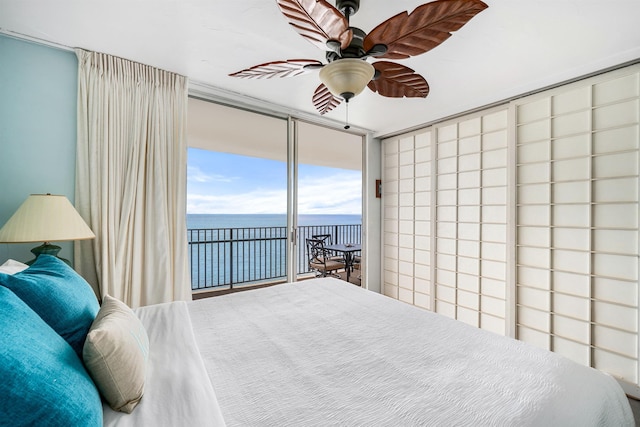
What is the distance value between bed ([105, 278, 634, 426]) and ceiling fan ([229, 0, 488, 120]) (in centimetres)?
125

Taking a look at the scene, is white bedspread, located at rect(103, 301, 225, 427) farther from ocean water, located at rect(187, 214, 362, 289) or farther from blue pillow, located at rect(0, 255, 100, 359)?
ocean water, located at rect(187, 214, 362, 289)

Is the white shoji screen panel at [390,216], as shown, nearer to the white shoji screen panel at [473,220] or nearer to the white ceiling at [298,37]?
the white shoji screen panel at [473,220]

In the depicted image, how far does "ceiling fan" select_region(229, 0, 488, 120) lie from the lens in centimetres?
111

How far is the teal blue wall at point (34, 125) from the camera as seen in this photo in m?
1.84

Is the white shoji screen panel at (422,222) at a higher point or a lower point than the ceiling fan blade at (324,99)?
lower

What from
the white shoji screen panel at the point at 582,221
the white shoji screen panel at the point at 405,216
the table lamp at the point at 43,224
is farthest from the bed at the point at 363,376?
the white shoji screen panel at the point at 405,216

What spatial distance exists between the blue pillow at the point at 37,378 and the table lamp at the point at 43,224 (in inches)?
44.6

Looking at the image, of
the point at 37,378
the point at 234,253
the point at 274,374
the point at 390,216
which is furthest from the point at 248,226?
the point at 37,378

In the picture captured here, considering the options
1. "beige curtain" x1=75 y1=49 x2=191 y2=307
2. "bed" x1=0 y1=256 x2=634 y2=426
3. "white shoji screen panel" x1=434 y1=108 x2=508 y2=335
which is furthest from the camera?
"white shoji screen panel" x1=434 y1=108 x2=508 y2=335

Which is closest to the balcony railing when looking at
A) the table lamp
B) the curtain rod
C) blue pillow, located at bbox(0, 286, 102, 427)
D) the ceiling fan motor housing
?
the table lamp

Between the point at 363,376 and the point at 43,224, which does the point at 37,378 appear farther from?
the point at 43,224

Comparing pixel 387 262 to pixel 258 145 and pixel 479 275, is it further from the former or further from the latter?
pixel 258 145

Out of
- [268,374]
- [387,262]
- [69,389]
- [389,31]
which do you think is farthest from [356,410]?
[387,262]

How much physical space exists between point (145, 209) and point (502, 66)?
122 inches
